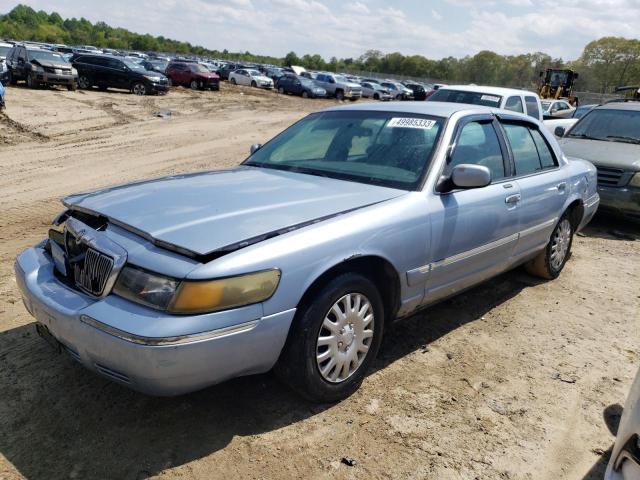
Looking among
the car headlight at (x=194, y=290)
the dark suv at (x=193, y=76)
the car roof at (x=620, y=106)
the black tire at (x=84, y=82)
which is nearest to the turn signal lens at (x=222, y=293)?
the car headlight at (x=194, y=290)

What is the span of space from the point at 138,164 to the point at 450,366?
827cm

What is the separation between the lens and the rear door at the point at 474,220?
350 centimetres

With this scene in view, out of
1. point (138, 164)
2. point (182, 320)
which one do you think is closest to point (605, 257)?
point (182, 320)

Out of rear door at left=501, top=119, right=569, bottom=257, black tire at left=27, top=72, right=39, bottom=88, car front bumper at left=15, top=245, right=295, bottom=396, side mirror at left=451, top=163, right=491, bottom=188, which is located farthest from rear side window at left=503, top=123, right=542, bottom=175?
black tire at left=27, top=72, right=39, bottom=88

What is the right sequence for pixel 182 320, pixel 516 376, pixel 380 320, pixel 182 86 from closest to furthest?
pixel 182 320, pixel 380 320, pixel 516 376, pixel 182 86

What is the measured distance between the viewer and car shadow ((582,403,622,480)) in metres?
2.73

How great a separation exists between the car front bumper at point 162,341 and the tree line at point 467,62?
7466cm

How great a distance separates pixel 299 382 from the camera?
2840 mm

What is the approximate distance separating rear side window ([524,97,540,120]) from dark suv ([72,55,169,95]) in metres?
19.0

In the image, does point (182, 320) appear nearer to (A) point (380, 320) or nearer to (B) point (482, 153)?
(A) point (380, 320)

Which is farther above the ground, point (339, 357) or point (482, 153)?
point (482, 153)

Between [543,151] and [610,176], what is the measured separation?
3.20 metres

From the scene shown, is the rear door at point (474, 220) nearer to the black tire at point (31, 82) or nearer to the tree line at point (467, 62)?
the black tire at point (31, 82)

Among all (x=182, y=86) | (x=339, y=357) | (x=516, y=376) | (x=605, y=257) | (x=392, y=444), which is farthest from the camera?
(x=182, y=86)
